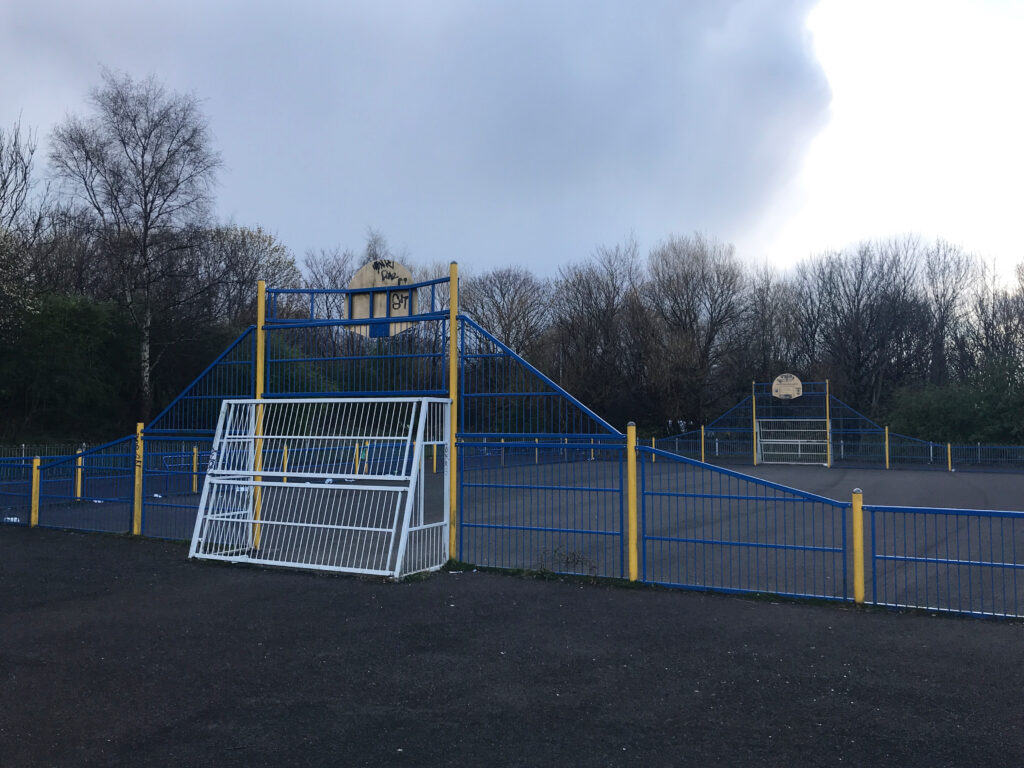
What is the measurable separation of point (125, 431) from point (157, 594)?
81.3 feet

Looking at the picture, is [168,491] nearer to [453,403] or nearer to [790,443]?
[453,403]

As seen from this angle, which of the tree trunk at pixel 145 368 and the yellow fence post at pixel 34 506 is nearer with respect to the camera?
the yellow fence post at pixel 34 506

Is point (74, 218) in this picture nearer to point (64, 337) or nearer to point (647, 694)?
point (64, 337)

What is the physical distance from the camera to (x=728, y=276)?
48.8 m

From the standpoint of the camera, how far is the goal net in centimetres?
3750

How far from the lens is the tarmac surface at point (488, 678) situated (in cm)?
490

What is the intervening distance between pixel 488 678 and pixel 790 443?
1347 inches

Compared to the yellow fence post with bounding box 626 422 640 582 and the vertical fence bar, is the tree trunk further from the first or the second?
the yellow fence post with bounding box 626 422 640 582

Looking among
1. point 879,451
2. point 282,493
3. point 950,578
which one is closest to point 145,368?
point 282,493

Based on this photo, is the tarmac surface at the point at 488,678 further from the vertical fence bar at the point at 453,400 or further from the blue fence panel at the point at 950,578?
the vertical fence bar at the point at 453,400

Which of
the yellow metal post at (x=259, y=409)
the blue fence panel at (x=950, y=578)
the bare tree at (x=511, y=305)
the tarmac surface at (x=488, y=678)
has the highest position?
the bare tree at (x=511, y=305)

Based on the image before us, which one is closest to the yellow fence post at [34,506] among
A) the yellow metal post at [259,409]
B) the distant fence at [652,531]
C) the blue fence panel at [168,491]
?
the distant fence at [652,531]

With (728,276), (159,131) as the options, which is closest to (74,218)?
(159,131)

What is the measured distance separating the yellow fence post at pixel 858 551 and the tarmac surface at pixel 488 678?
0.84 ft
